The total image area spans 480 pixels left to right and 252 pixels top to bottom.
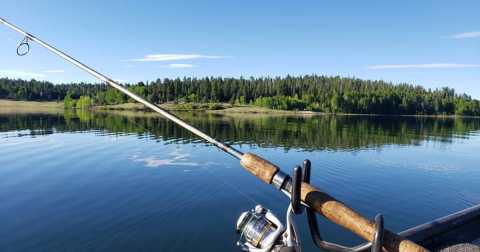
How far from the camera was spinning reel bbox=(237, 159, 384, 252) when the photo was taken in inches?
82.7

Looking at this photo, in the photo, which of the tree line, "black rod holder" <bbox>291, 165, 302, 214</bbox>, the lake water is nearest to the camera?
"black rod holder" <bbox>291, 165, 302, 214</bbox>

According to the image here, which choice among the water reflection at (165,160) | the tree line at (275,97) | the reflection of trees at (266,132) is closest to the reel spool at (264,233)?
the water reflection at (165,160)

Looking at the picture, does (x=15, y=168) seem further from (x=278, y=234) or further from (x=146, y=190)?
(x=278, y=234)

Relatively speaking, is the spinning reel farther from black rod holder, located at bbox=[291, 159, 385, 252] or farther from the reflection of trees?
the reflection of trees

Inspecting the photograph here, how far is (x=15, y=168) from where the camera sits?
16.0 m

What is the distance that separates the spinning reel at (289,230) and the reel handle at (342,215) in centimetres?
7

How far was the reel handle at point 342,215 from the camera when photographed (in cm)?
217

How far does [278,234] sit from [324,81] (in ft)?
621

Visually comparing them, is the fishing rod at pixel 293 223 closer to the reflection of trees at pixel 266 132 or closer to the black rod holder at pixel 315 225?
the black rod holder at pixel 315 225

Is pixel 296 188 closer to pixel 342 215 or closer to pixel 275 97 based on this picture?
pixel 342 215

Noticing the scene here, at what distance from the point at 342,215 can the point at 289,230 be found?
46cm

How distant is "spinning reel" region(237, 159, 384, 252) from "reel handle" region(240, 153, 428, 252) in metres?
0.07

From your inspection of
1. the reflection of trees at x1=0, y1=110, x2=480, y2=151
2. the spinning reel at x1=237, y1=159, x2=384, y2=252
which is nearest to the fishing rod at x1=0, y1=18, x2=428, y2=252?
the spinning reel at x1=237, y1=159, x2=384, y2=252

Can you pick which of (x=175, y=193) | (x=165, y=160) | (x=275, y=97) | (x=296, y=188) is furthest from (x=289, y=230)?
(x=275, y=97)
